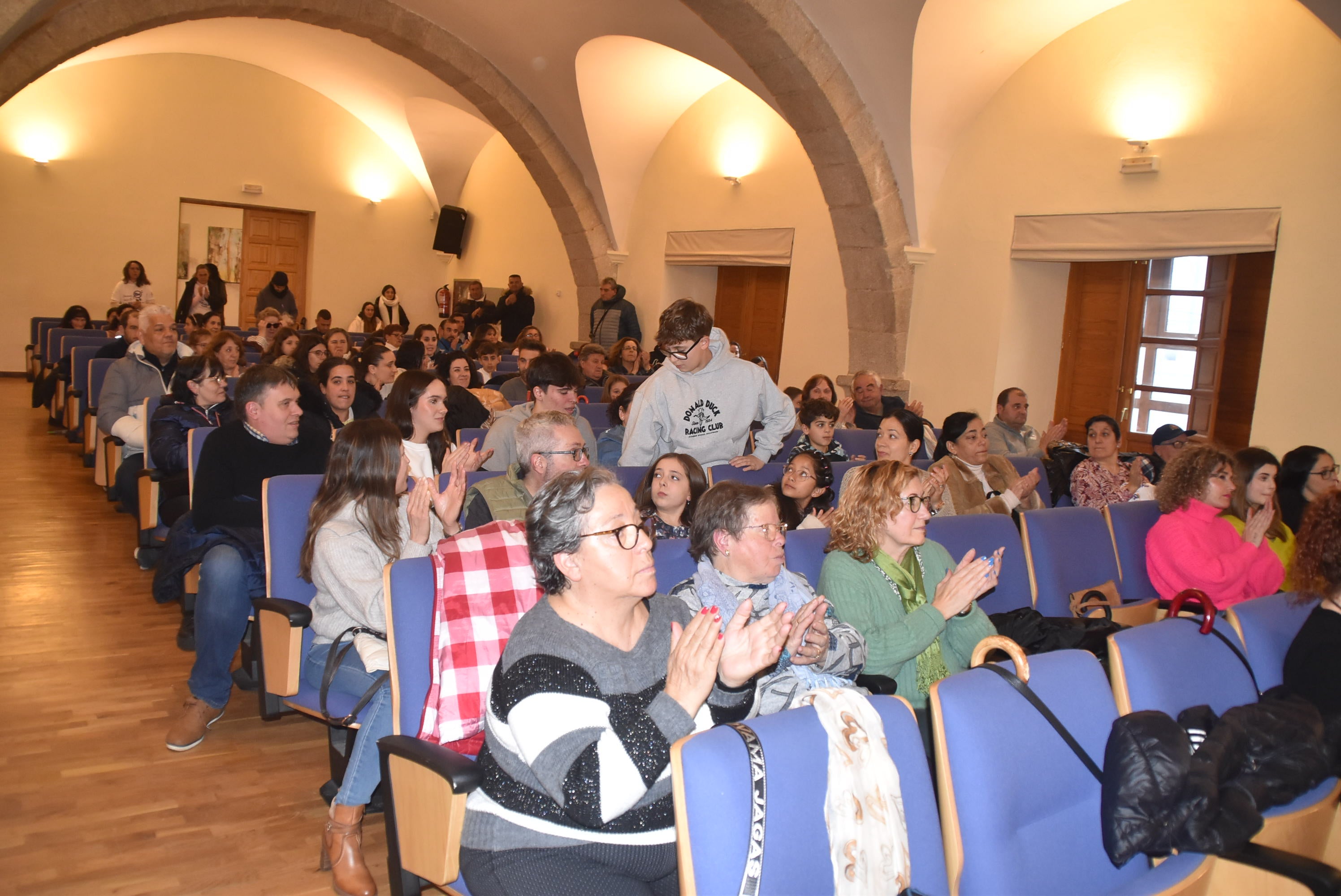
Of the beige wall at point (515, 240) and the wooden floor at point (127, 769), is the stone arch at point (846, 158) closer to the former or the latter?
the beige wall at point (515, 240)

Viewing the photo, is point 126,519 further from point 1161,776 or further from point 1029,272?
point 1029,272

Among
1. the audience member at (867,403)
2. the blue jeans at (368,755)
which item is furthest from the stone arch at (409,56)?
the blue jeans at (368,755)

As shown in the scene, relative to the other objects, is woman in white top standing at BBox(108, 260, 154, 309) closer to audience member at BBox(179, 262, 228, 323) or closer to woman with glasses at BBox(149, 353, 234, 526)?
audience member at BBox(179, 262, 228, 323)

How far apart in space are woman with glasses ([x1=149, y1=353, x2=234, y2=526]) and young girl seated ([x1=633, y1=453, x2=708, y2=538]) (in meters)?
2.09

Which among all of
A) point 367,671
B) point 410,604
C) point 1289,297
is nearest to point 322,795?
point 367,671

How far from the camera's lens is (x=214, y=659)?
3084 millimetres

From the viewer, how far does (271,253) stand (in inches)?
557

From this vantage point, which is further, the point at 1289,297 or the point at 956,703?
the point at 1289,297

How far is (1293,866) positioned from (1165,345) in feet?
20.1

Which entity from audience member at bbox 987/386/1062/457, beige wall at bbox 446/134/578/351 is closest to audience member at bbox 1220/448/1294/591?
audience member at bbox 987/386/1062/457

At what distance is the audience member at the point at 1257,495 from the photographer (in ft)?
12.8

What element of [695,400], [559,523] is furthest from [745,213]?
[559,523]

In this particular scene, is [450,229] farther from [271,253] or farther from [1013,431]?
[1013,431]

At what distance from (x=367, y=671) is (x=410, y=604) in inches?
17.4
